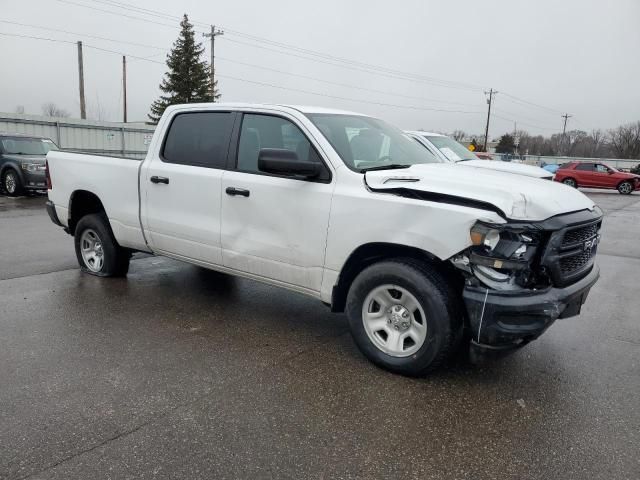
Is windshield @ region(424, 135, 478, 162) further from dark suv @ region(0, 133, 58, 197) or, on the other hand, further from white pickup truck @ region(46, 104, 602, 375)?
dark suv @ region(0, 133, 58, 197)

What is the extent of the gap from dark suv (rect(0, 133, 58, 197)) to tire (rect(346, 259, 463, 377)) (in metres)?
13.8

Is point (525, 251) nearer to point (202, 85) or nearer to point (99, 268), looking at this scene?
point (99, 268)

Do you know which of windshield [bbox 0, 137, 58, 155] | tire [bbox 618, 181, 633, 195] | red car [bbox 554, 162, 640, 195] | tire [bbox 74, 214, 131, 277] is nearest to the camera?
tire [bbox 74, 214, 131, 277]

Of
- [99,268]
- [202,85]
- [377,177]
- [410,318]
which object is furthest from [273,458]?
[202,85]

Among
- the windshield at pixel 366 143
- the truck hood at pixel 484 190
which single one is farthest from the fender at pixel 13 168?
the truck hood at pixel 484 190

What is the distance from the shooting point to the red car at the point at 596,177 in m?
26.0

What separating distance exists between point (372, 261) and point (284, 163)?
991 millimetres

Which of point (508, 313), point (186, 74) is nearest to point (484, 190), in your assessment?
point (508, 313)

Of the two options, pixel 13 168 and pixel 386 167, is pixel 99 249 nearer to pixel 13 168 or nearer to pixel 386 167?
pixel 386 167

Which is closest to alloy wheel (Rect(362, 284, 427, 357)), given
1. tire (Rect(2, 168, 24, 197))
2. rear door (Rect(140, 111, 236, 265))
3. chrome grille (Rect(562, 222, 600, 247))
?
chrome grille (Rect(562, 222, 600, 247))

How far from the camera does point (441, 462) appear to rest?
8.91 ft

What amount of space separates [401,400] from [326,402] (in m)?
0.50

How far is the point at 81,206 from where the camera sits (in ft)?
20.1

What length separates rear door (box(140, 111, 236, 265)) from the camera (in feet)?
15.1
